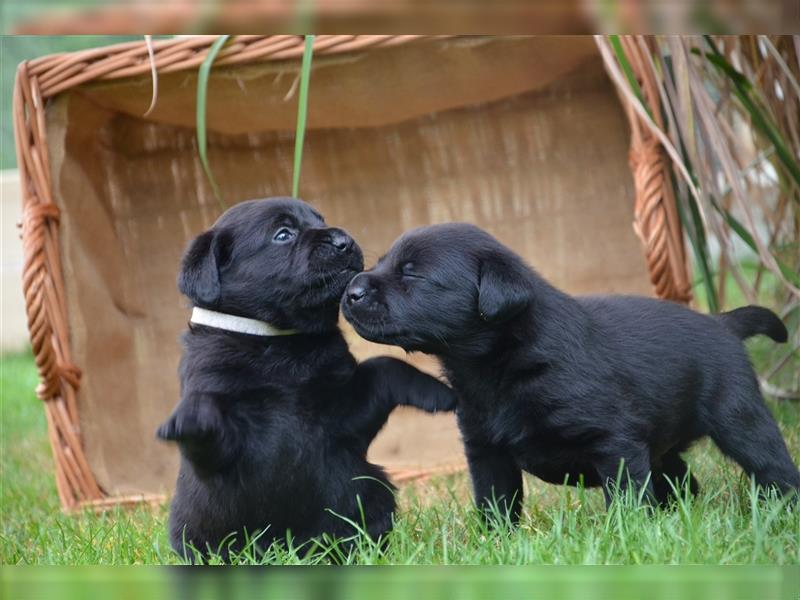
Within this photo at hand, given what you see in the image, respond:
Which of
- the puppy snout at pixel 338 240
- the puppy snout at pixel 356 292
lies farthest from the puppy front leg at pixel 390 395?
the puppy snout at pixel 338 240

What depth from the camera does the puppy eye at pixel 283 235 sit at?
7.68 ft

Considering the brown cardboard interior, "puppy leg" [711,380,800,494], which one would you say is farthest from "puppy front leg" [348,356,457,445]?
the brown cardboard interior

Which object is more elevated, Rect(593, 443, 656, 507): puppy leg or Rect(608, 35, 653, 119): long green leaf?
Rect(608, 35, 653, 119): long green leaf

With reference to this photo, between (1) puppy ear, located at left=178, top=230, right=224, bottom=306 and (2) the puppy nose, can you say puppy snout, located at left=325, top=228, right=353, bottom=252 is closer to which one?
(2) the puppy nose

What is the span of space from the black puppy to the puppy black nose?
0.08 metres

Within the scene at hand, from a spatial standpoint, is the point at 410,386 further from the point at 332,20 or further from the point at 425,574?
the point at 332,20

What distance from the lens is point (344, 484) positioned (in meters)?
2.19

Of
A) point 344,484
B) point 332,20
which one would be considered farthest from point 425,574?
point 344,484

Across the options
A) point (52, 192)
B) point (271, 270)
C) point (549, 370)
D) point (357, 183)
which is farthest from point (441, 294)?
point (357, 183)

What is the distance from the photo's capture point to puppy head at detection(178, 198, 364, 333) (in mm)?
2264

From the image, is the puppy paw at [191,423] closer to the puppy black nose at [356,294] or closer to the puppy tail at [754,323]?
the puppy black nose at [356,294]

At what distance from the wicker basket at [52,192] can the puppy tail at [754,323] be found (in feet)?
1.18

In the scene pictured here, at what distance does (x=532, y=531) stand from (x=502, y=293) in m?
0.56

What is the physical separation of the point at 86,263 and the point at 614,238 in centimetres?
225
